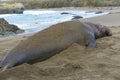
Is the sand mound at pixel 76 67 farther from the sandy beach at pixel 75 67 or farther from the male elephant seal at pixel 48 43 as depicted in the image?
the male elephant seal at pixel 48 43

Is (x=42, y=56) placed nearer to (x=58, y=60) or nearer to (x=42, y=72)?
(x=58, y=60)

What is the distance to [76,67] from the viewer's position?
552cm

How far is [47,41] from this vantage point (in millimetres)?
6570

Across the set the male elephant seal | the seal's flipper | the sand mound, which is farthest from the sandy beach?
the seal's flipper

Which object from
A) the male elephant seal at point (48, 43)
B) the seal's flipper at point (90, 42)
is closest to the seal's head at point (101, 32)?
the male elephant seal at point (48, 43)

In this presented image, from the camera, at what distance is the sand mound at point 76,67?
4.96 metres

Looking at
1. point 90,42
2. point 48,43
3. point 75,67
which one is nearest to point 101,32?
point 90,42

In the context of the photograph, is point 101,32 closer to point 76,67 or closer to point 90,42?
point 90,42

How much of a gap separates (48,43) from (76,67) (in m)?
1.15

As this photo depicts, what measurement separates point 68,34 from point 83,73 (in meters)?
2.14

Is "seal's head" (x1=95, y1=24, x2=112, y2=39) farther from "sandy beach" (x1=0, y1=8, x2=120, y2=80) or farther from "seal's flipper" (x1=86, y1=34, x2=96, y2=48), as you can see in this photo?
"sandy beach" (x1=0, y1=8, x2=120, y2=80)

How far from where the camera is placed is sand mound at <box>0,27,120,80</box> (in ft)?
16.3

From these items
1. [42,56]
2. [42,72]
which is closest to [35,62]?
[42,56]

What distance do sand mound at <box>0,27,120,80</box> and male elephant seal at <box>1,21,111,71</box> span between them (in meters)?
0.15
